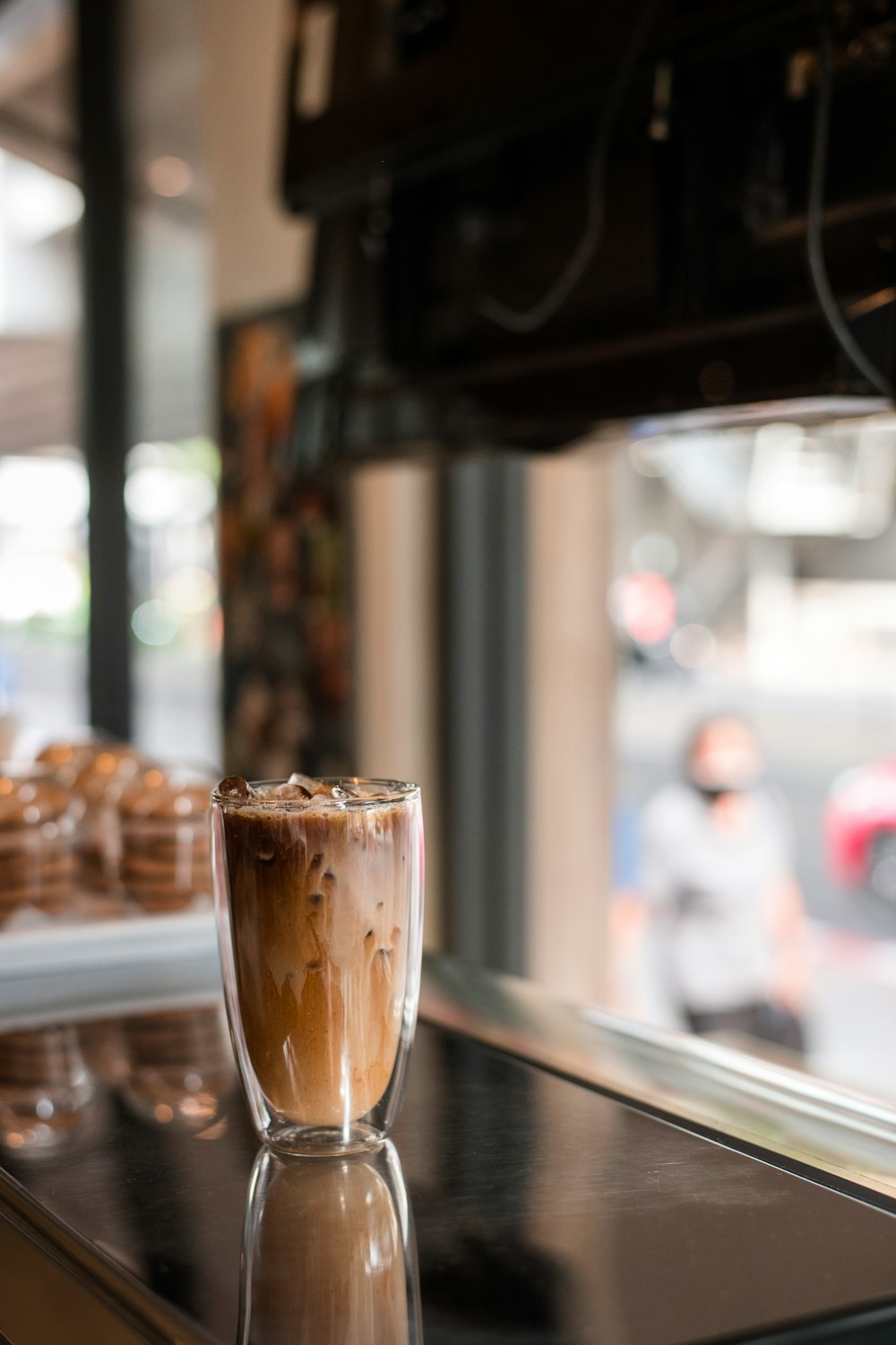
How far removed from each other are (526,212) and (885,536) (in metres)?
3.02

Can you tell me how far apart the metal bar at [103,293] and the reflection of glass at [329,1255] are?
373 centimetres

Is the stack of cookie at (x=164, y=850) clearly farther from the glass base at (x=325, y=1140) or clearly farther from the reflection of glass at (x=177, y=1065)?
the glass base at (x=325, y=1140)

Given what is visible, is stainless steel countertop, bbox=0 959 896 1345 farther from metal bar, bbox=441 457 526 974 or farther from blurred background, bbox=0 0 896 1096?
metal bar, bbox=441 457 526 974

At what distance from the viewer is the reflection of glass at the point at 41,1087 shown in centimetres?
87

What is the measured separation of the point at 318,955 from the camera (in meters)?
0.82

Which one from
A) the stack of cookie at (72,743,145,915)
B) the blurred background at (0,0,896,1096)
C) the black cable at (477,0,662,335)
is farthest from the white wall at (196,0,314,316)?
the stack of cookie at (72,743,145,915)

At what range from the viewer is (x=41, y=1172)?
796 millimetres

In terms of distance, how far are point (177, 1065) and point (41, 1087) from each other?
3.5 inches

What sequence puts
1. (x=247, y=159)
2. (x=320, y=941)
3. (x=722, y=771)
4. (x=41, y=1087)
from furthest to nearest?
1. (x=722, y=771)
2. (x=247, y=159)
3. (x=41, y=1087)
4. (x=320, y=941)

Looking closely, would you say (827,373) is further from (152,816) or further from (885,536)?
(885,536)

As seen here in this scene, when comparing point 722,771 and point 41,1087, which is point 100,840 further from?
point 722,771

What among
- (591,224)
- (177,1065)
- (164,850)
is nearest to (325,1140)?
(177,1065)

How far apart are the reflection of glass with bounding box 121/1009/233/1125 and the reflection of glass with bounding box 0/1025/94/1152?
34 mm

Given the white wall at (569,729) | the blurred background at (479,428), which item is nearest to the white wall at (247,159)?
the blurred background at (479,428)
